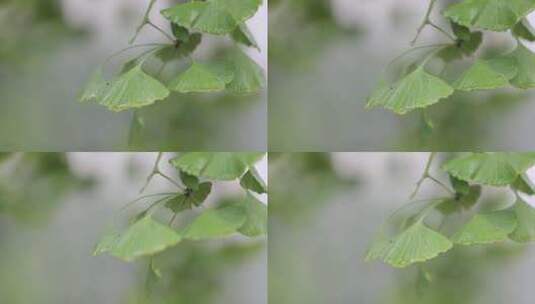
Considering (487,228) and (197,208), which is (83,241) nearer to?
(197,208)

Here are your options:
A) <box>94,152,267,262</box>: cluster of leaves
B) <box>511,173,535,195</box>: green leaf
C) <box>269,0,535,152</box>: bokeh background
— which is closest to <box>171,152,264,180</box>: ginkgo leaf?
<box>94,152,267,262</box>: cluster of leaves

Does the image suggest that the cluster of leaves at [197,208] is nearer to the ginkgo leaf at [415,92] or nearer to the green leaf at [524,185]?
A: the ginkgo leaf at [415,92]

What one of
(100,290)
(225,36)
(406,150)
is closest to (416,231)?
(406,150)

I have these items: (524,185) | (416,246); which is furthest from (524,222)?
(416,246)

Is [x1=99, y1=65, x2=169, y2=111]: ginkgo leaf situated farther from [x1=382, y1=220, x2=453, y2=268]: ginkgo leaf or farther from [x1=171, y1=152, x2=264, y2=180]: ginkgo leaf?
[x1=382, y1=220, x2=453, y2=268]: ginkgo leaf

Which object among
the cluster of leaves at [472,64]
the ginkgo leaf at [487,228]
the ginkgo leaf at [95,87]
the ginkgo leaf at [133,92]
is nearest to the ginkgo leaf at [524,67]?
the cluster of leaves at [472,64]

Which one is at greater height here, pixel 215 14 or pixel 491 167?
pixel 215 14

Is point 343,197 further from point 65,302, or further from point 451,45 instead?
point 65,302

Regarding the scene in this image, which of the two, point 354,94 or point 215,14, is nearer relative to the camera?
point 215,14
